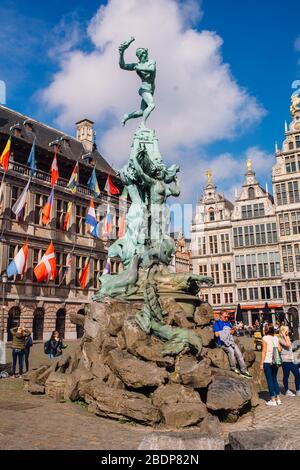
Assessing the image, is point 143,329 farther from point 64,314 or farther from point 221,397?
point 64,314

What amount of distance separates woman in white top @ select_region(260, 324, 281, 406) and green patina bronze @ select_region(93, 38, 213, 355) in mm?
3214

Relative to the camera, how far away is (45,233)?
34656 mm

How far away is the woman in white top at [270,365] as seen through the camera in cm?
909

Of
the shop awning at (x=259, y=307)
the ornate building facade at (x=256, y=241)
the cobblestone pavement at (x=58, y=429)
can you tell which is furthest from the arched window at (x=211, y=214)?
the cobblestone pavement at (x=58, y=429)

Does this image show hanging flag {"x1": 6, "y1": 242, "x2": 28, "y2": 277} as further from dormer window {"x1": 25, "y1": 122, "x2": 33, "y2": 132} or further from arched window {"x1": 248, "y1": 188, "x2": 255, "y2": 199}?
arched window {"x1": 248, "y1": 188, "x2": 255, "y2": 199}

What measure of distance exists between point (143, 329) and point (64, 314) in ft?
86.3

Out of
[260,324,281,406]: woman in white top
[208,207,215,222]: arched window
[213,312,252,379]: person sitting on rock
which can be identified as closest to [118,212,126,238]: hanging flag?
[208,207,215,222]: arched window

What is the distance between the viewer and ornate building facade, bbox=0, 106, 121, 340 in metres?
31.5

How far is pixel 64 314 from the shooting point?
3516 centimetres

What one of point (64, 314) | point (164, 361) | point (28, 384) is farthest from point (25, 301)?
point (164, 361)

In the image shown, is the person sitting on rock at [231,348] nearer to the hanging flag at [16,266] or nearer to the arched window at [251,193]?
the hanging flag at [16,266]
